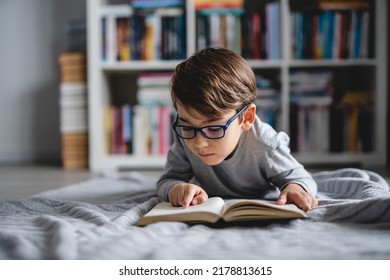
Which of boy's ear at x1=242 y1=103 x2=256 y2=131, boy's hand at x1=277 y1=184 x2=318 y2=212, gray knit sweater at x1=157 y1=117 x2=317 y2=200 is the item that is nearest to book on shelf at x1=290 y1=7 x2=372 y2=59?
gray knit sweater at x1=157 y1=117 x2=317 y2=200

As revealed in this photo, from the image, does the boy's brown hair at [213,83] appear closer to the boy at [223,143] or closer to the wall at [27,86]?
the boy at [223,143]

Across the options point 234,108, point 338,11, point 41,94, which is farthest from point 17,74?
point 234,108

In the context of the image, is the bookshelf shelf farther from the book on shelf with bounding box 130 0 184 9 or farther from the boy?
the boy

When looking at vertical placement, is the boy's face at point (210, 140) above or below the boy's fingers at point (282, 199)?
above

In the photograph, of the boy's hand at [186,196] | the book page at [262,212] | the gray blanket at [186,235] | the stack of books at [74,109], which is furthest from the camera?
the stack of books at [74,109]

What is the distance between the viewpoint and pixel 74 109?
2.43 meters

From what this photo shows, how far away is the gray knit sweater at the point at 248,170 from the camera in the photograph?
1090mm

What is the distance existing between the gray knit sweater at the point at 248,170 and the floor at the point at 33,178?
1.70ft

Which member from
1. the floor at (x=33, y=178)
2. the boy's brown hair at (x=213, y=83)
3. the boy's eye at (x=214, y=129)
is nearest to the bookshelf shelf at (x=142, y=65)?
the floor at (x=33, y=178)

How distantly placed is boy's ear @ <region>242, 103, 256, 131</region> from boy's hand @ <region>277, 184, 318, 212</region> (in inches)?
6.6

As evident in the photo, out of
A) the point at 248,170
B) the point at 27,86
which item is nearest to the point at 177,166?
the point at 248,170

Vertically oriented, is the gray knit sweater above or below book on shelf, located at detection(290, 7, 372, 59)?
below

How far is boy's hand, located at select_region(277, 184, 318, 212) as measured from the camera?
0.94m
